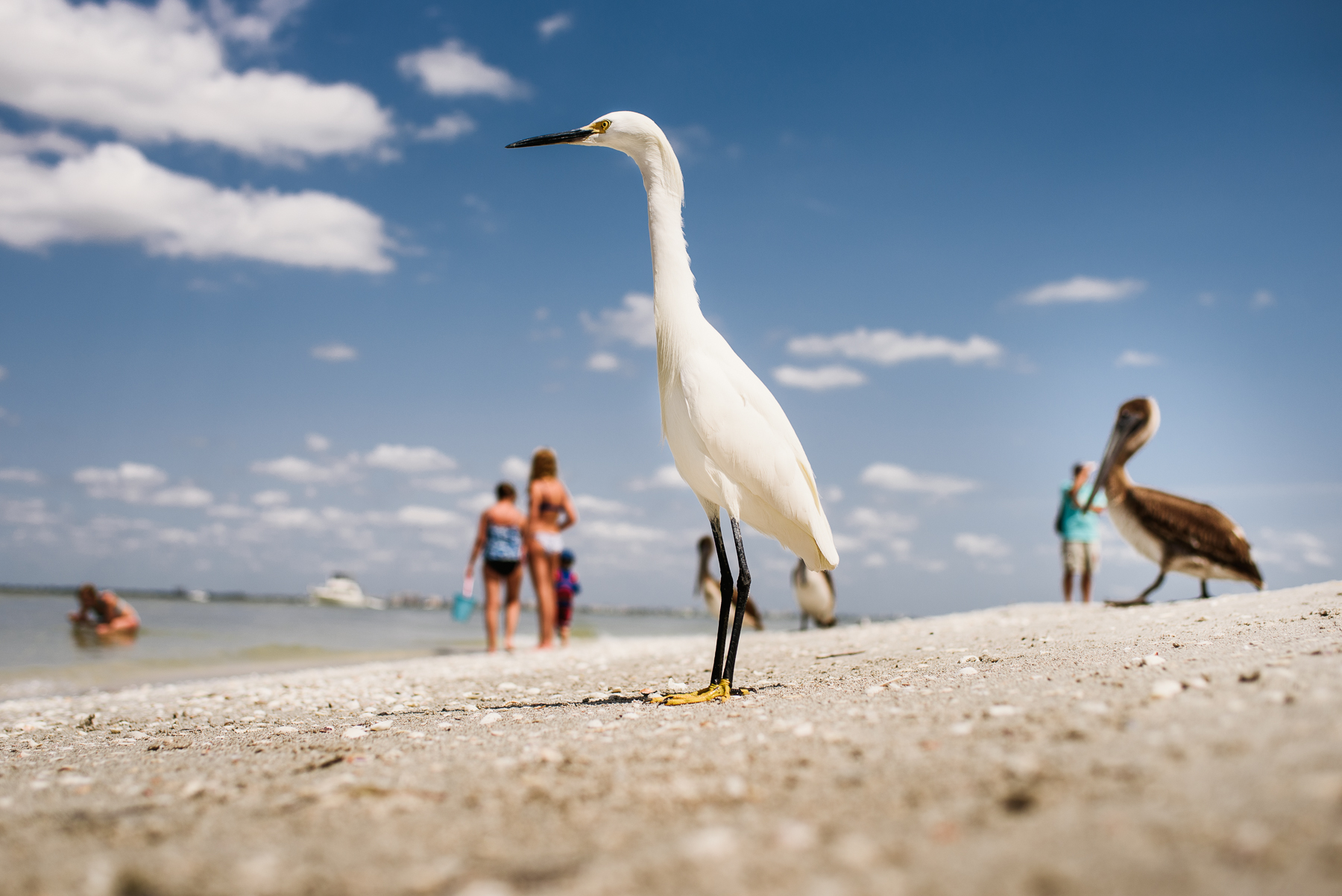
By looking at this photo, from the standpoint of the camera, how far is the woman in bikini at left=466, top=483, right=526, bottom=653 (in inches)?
503

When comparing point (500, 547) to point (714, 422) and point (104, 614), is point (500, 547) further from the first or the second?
point (104, 614)

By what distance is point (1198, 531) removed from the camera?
394 inches

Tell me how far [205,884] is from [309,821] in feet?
1.61

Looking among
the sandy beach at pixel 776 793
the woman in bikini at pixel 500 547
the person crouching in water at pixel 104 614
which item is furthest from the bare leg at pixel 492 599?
the person crouching in water at pixel 104 614

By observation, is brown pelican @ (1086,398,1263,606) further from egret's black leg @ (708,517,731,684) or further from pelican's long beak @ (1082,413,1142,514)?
egret's black leg @ (708,517,731,684)

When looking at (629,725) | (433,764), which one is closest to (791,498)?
(629,725)

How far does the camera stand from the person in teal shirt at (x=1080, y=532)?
44.9 ft

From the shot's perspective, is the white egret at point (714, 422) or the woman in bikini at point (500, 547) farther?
the woman in bikini at point (500, 547)

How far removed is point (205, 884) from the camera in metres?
2.19

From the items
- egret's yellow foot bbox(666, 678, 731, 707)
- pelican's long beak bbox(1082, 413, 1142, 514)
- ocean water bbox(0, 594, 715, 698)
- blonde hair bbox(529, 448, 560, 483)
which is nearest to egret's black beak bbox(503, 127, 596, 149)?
egret's yellow foot bbox(666, 678, 731, 707)

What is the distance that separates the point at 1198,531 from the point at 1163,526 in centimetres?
38

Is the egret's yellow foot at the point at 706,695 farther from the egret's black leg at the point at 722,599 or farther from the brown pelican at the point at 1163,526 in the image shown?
the brown pelican at the point at 1163,526

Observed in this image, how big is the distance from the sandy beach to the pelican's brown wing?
5.13m

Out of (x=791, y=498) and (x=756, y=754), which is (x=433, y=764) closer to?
(x=756, y=754)
